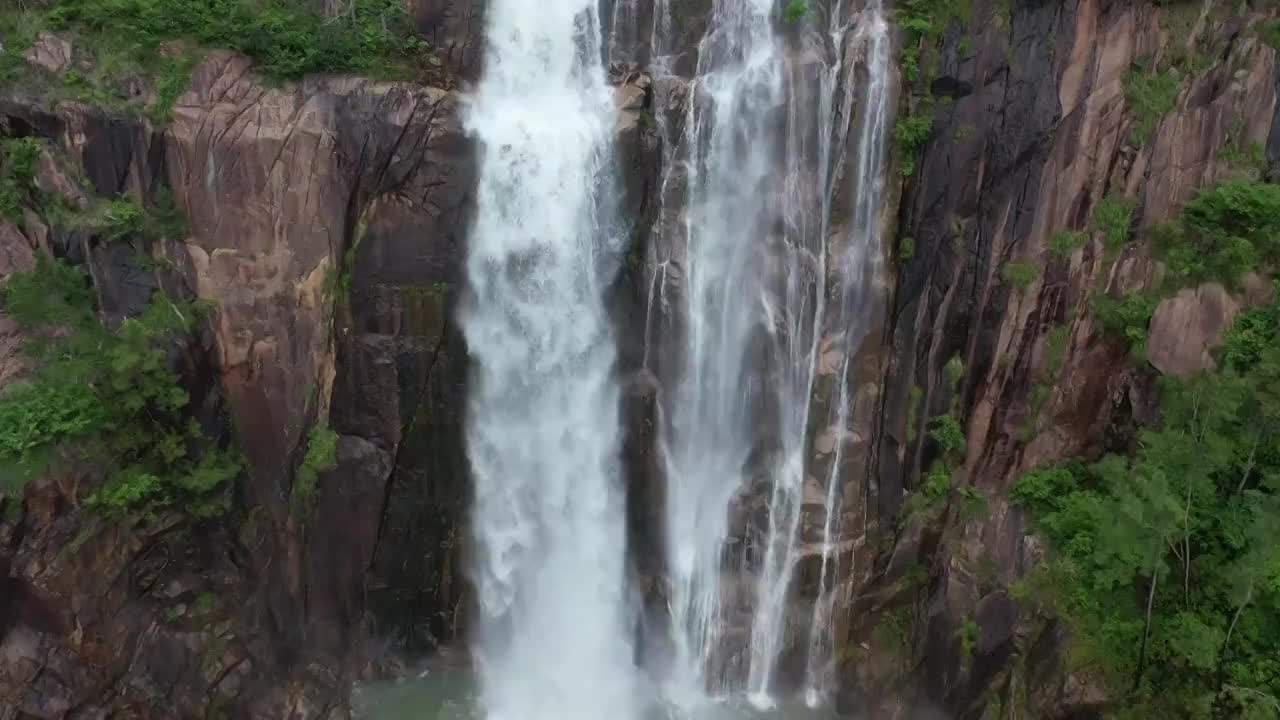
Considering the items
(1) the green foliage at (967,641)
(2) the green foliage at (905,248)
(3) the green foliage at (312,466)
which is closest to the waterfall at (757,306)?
(2) the green foliage at (905,248)

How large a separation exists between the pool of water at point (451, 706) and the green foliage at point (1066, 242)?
9.53 meters

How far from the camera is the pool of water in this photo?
51.9 feet

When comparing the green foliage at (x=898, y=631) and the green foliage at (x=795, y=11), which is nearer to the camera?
the green foliage at (x=795, y=11)

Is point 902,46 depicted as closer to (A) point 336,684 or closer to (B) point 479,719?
(B) point 479,719

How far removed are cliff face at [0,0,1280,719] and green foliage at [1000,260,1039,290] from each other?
0.09 meters

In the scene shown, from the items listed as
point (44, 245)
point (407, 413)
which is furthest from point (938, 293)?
point (44, 245)

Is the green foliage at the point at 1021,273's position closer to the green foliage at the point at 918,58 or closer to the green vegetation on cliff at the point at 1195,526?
the green vegetation on cliff at the point at 1195,526

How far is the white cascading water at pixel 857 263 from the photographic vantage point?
15.1 metres

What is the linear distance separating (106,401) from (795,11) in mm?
13955

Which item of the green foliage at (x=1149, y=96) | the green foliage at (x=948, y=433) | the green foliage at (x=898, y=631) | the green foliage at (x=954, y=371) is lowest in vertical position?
the green foliage at (x=898, y=631)

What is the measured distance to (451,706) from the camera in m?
16.0

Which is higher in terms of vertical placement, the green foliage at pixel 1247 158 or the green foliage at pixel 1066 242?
the green foliage at pixel 1247 158

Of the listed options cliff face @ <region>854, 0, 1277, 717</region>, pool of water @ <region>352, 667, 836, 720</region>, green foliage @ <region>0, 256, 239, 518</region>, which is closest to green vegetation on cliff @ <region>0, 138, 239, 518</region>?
green foliage @ <region>0, 256, 239, 518</region>

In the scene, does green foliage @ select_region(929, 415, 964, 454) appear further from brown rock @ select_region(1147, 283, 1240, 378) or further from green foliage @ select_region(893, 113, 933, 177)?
green foliage @ select_region(893, 113, 933, 177)
